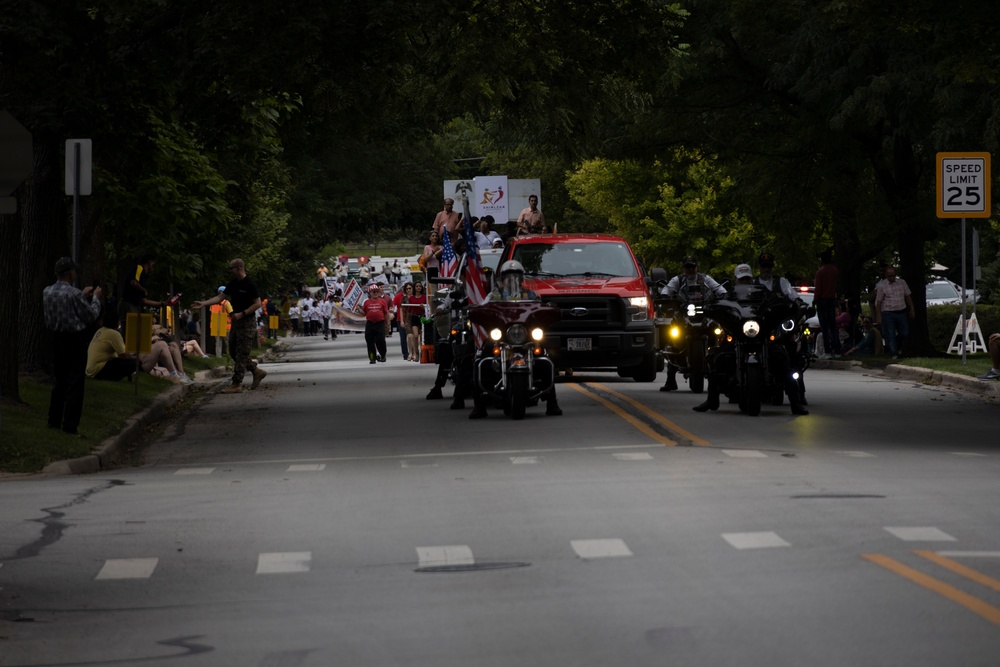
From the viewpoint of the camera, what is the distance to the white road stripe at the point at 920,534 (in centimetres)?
1070

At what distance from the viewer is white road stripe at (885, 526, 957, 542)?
10703 mm

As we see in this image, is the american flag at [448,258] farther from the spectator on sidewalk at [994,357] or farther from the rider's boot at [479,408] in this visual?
the spectator on sidewalk at [994,357]

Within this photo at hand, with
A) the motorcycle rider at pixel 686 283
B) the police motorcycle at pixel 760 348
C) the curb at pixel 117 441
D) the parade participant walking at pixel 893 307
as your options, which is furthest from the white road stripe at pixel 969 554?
the parade participant walking at pixel 893 307

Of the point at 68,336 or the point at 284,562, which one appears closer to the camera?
the point at 284,562

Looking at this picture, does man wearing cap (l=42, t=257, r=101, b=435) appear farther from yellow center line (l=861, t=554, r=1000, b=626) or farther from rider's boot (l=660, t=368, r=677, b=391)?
yellow center line (l=861, t=554, r=1000, b=626)

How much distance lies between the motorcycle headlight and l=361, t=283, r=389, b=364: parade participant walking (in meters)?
20.4

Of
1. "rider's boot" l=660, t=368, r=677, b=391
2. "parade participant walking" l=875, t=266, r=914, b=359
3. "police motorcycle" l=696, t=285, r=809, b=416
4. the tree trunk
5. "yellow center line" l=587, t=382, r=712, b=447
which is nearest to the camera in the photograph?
"yellow center line" l=587, t=382, r=712, b=447

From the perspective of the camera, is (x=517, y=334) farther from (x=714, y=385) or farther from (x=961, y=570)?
(x=961, y=570)

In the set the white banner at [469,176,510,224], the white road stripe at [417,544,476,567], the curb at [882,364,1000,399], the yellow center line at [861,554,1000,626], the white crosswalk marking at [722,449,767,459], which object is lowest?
the white road stripe at [417,544,476,567]

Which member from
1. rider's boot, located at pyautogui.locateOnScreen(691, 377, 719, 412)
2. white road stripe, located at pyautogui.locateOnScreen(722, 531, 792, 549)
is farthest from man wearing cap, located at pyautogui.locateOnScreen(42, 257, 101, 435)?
white road stripe, located at pyautogui.locateOnScreen(722, 531, 792, 549)

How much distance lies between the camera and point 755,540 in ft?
35.4

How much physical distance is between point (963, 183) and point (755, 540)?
830 inches

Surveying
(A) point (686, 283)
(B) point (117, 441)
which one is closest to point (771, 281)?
(A) point (686, 283)

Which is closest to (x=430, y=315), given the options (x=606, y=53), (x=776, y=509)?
(x=606, y=53)
